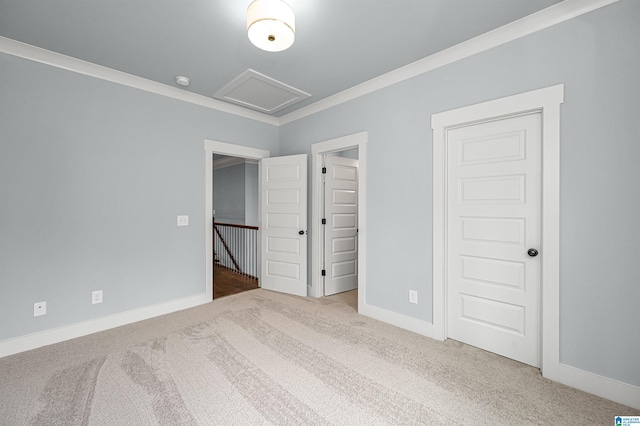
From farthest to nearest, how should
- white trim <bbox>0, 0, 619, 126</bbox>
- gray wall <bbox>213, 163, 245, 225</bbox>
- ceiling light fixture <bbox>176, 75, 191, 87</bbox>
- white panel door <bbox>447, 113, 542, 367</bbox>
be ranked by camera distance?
gray wall <bbox>213, 163, 245, 225</bbox>
ceiling light fixture <bbox>176, 75, 191, 87</bbox>
white panel door <bbox>447, 113, 542, 367</bbox>
white trim <bbox>0, 0, 619, 126</bbox>

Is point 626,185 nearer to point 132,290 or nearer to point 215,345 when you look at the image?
point 215,345

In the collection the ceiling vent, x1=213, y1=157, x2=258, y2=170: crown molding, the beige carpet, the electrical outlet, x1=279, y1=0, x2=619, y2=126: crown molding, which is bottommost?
the beige carpet

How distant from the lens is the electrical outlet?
2.50 m

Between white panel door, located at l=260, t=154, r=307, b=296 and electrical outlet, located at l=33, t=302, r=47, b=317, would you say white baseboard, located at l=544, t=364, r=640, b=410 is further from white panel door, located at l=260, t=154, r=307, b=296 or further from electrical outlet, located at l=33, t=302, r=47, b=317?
electrical outlet, located at l=33, t=302, r=47, b=317

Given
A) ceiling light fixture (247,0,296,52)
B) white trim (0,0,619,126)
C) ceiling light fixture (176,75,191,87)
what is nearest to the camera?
ceiling light fixture (247,0,296,52)

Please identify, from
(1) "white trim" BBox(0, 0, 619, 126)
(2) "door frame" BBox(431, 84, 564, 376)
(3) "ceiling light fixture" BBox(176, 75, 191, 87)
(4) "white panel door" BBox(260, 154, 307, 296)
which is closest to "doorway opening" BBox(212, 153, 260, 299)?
(4) "white panel door" BBox(260, 154, 307, 296)

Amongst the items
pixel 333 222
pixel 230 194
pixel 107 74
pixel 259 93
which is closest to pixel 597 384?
pixel 333 222

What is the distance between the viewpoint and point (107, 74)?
2.87 metres

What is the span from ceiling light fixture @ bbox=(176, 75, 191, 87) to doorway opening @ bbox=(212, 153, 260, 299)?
8.02ft

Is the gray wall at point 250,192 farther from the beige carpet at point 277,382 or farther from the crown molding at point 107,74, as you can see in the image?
the beige carpet at point 277,382

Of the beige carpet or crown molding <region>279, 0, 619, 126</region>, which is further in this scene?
crown molding <region>279, 0, 619, 126</region>

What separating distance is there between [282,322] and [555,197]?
2675mm

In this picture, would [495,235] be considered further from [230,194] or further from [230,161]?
[230,194]

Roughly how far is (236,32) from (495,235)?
108 inches
